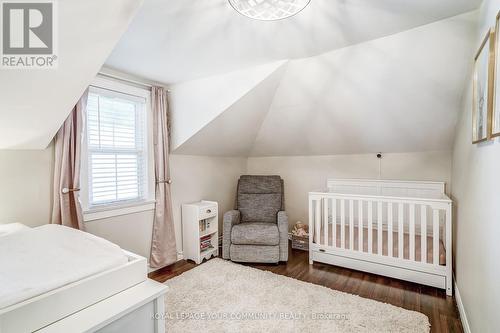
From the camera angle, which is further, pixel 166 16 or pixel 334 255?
pixel 334 255

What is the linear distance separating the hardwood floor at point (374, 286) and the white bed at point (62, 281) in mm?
1661

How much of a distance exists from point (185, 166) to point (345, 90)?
2.11m

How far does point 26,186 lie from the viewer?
1.97 meters

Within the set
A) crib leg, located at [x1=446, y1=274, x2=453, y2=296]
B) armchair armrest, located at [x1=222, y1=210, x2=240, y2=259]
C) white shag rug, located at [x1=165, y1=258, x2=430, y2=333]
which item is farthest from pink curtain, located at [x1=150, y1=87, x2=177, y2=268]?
crib leg, located at [x1=446, y1=274, x2=453, y2=296]

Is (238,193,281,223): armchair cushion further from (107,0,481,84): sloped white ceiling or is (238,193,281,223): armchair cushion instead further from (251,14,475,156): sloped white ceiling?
(107,0,481,84): sloped white ceiling

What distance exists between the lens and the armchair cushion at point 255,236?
3000 mm

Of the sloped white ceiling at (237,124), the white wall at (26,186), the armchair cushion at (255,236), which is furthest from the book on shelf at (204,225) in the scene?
the white wall at (26,186)

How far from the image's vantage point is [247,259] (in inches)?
119

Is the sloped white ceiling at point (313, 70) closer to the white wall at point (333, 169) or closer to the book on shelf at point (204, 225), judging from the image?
the white wall at point (333, 169)

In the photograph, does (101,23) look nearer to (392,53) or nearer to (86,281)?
(86,281)

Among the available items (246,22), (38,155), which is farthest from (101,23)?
(38,155)

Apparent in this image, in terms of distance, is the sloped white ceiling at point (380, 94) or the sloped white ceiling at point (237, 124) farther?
the sloped white ceiling at point (237, 124)

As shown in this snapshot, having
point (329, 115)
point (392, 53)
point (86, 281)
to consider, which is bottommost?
point (86, 281)

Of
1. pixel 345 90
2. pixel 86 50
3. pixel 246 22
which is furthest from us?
pixel 345 90
